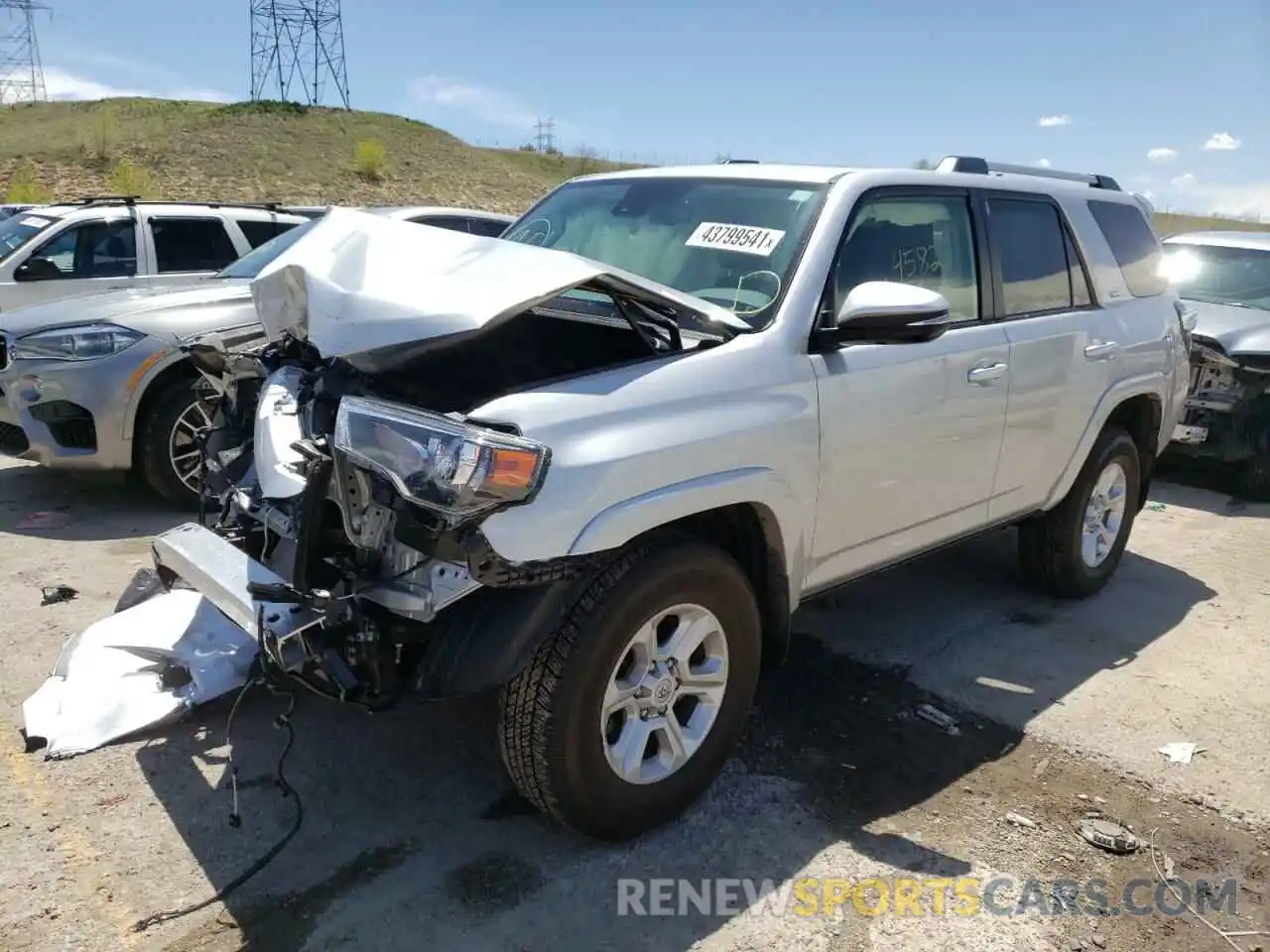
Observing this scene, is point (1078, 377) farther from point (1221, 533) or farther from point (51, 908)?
point (51, 908)

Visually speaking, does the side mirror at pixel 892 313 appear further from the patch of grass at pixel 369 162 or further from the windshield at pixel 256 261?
the patch of grass at pixel 369 162

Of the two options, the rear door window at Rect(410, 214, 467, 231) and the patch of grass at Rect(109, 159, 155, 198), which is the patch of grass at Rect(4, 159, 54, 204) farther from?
the rear door window at Rect(410, 214, 467, 231)

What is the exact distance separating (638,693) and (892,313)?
1.38 m

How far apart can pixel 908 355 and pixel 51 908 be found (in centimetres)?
314

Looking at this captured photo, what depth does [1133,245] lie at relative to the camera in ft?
17.0

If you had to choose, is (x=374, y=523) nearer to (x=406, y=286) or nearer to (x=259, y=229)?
(x=406, y=286)

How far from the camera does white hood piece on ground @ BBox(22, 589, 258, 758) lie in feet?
11.1

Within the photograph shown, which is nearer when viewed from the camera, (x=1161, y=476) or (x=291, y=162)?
(x=1161, y=476)

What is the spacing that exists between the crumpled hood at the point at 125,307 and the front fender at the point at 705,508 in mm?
4089

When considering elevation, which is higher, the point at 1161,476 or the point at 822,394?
the point at 822,394

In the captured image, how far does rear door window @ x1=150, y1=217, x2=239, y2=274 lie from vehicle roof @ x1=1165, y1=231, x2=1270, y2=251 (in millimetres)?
8678

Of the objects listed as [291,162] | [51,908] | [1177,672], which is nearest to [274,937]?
[51,908]

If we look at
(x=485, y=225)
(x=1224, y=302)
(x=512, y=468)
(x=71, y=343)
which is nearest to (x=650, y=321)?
A: (x=512, y=468)

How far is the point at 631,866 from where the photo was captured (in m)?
2.92
